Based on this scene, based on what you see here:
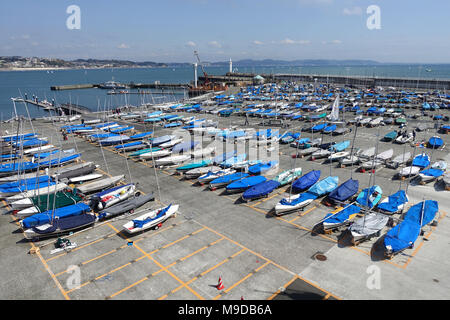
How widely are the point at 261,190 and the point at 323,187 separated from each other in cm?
735

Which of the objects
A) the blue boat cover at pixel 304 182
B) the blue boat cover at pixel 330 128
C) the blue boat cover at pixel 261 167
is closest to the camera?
the blue boat cover at pixel 304 182

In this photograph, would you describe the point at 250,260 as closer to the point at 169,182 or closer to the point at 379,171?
the point at 169,182

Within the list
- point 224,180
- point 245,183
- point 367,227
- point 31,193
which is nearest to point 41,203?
point 31,193

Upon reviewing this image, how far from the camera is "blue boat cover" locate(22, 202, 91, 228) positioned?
26297 mm

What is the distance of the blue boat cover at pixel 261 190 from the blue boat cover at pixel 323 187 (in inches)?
166

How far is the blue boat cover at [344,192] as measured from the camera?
30.8 metres

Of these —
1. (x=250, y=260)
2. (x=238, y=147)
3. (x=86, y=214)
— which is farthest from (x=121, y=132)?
(x=250, y=260)

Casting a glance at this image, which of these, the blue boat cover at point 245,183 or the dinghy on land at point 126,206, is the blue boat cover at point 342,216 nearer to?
the blue boat cover at point 245,183

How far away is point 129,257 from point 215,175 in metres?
16.5

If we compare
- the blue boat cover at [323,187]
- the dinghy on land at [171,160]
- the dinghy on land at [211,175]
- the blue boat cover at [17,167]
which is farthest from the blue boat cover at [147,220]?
the blue boat cover at [17,167]

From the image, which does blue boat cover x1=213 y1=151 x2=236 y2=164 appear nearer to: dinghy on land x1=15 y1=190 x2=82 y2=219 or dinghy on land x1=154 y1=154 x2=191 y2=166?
dinghy on land x1=154 y1=154 x2=191 y2=166

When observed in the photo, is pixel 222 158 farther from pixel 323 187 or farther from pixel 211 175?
pixel 323 187

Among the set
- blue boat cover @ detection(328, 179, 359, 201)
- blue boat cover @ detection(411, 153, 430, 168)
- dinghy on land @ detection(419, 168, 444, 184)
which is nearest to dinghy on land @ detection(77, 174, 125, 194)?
blue boat cover @ detection(328, 179, 359, 201)

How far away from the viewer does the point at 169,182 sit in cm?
3819
